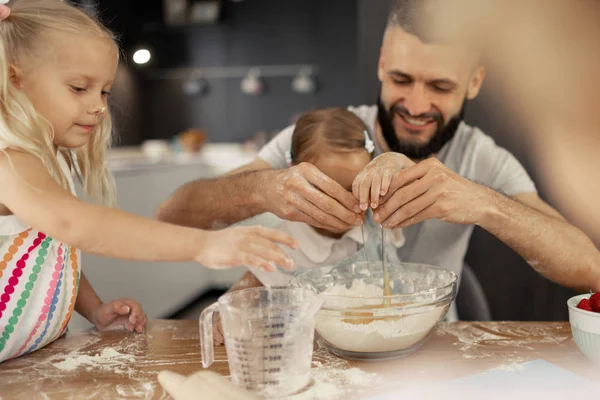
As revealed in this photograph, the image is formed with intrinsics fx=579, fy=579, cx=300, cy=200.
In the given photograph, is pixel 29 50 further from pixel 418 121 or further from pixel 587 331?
pixel 587 331

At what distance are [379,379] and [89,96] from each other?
27.9 inches

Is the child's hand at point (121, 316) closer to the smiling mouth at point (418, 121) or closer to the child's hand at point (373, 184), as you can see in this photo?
the child's hand at point (373, 184)

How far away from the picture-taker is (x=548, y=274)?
4.45 ft

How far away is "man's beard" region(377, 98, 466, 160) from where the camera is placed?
1.54 metres

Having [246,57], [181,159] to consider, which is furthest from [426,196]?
[246,57]

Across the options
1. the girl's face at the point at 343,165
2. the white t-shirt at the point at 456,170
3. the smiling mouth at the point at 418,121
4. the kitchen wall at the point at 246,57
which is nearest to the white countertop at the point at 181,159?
the kitchen wall at the point at 246,57

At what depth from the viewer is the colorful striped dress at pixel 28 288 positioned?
1012 millimetres

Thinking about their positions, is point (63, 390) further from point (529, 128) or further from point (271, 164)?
point (529, 128)

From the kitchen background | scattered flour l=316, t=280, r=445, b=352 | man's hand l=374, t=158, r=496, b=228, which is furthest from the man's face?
the kitchen background

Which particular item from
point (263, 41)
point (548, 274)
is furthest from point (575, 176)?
point (263, 41)

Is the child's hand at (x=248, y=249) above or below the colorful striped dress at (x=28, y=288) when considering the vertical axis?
above

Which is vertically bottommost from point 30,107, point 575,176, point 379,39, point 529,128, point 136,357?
point 136,357

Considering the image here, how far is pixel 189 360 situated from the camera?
0.99 metres

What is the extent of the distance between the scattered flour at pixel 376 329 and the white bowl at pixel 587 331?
0.21 meters
